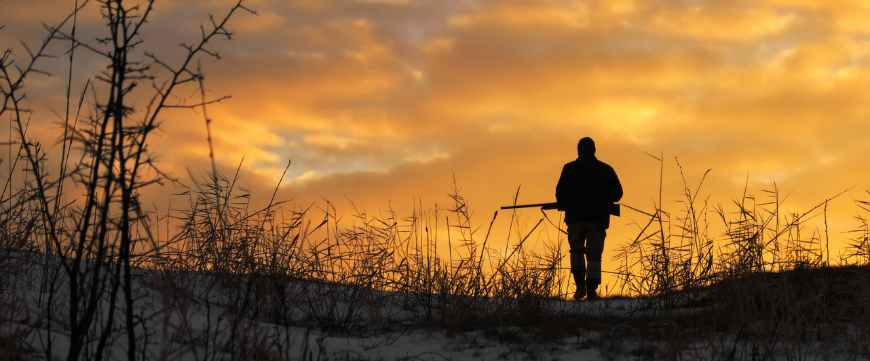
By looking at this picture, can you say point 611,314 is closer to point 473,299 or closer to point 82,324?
point 473,299

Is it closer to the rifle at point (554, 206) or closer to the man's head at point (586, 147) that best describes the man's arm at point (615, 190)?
the rifle at point (554, 206)

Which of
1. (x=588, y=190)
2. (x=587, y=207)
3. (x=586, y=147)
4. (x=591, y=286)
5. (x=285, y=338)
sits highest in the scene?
(x=586, y=147)

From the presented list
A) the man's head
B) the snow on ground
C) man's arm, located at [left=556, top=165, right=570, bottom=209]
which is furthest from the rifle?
the snow on ground

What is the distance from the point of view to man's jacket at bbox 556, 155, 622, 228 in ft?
22.5

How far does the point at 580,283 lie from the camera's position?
6.87 meters

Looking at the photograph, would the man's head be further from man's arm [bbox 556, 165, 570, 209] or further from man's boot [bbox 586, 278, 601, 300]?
man's boot [bbox 586, 278, 601, 300]

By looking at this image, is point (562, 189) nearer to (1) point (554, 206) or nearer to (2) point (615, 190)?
(1) point (554, 206)

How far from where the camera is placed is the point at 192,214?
16.3ft

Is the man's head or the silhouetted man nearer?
the silhouetted man

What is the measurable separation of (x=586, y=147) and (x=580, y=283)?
1.55 metres

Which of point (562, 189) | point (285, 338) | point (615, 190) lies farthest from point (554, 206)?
point (285, 338)

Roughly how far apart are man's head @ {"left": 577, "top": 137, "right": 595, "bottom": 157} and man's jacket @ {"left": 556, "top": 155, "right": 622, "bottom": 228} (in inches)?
2.4

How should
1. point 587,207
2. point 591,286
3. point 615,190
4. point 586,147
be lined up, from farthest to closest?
1. point 586,147
2. point 615,190
3. point 587,207
4. point 591,286

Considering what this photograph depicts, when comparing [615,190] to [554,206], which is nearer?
[615,190]
